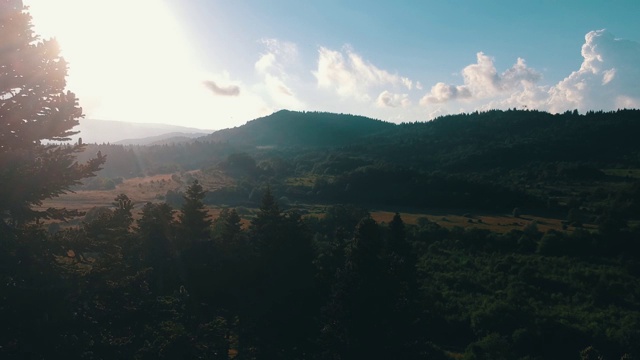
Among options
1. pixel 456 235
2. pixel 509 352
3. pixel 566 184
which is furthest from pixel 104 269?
pixel 566 184

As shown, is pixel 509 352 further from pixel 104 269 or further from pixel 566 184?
pixel 566 184

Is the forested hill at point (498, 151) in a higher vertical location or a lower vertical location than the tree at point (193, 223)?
higher

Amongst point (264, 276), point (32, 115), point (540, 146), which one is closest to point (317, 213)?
point (264, 276)

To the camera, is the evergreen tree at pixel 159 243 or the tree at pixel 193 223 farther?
the tree at pixel 193 223

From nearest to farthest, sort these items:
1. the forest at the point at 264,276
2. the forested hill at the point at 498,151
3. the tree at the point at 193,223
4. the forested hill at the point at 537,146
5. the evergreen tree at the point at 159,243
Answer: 1. the forest at the point at 264,276
2. the evergreen tree at the point at 159,243
3. the tree at the point at 193,223
4. the forested hill at the point at 498,151
5. the forested hill at the point at 537,146

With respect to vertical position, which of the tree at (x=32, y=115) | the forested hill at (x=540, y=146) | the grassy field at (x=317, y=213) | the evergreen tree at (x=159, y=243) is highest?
the forested hill at (x=540, y=146)

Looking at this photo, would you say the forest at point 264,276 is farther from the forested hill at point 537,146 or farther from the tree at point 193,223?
the forested hill at point 537,146

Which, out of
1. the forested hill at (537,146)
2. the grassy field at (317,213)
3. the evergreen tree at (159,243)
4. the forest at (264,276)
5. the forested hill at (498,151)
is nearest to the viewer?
the forest at (264,276)

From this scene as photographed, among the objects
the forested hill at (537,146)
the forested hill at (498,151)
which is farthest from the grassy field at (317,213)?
the forested hill at (537,146)
